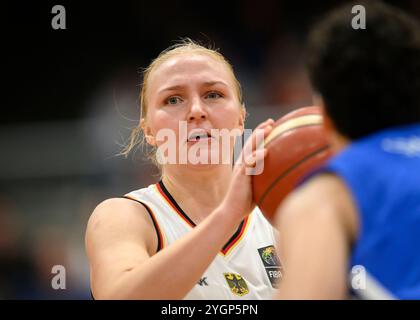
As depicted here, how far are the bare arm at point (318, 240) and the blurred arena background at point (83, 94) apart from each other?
15.3 ft

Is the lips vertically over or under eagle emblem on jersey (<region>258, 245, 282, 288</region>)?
over

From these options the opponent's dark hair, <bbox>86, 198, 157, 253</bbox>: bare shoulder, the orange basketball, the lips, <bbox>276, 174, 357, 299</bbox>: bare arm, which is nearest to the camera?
<bbox>276, 174, 357, 299</bbox>: bare arm

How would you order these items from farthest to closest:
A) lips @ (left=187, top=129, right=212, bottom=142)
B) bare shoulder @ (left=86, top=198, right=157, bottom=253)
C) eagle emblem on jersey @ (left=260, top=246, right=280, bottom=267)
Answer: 1. eagle emblem on jersey @ (left=260, top=246, right=280, bottom=267)
2. lips @ (left=187, top=129, right=212, bottom=142)
3. bare shoulder @ (left=86, top=198, right=157, bottom=253)

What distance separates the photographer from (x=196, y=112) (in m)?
3.14

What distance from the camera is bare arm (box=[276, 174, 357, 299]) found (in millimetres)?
1479

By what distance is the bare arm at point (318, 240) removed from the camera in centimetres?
148

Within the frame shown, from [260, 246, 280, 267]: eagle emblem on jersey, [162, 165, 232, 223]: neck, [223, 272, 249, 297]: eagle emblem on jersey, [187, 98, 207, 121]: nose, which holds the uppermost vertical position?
[187, 98, 207, 121]: nose

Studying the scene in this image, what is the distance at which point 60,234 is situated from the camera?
668cm

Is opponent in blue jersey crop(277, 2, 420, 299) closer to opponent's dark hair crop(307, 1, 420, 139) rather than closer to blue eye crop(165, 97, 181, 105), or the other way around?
opponent's dark hair crop(307, 1, 420, 139)

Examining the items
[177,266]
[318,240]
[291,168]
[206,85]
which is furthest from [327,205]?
[206,85]

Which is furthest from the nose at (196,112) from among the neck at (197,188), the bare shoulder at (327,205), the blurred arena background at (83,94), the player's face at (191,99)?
the blurred arena background at (83,94)

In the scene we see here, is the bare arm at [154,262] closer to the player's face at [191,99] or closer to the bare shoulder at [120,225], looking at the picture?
the bare shoulder at [120,225]

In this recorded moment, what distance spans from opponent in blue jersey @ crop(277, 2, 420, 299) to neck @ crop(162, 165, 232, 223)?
1.57m

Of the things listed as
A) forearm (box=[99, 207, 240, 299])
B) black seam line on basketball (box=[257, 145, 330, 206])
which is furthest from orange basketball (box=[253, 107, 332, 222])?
forearm (box=[99, 207, 240, 299])
